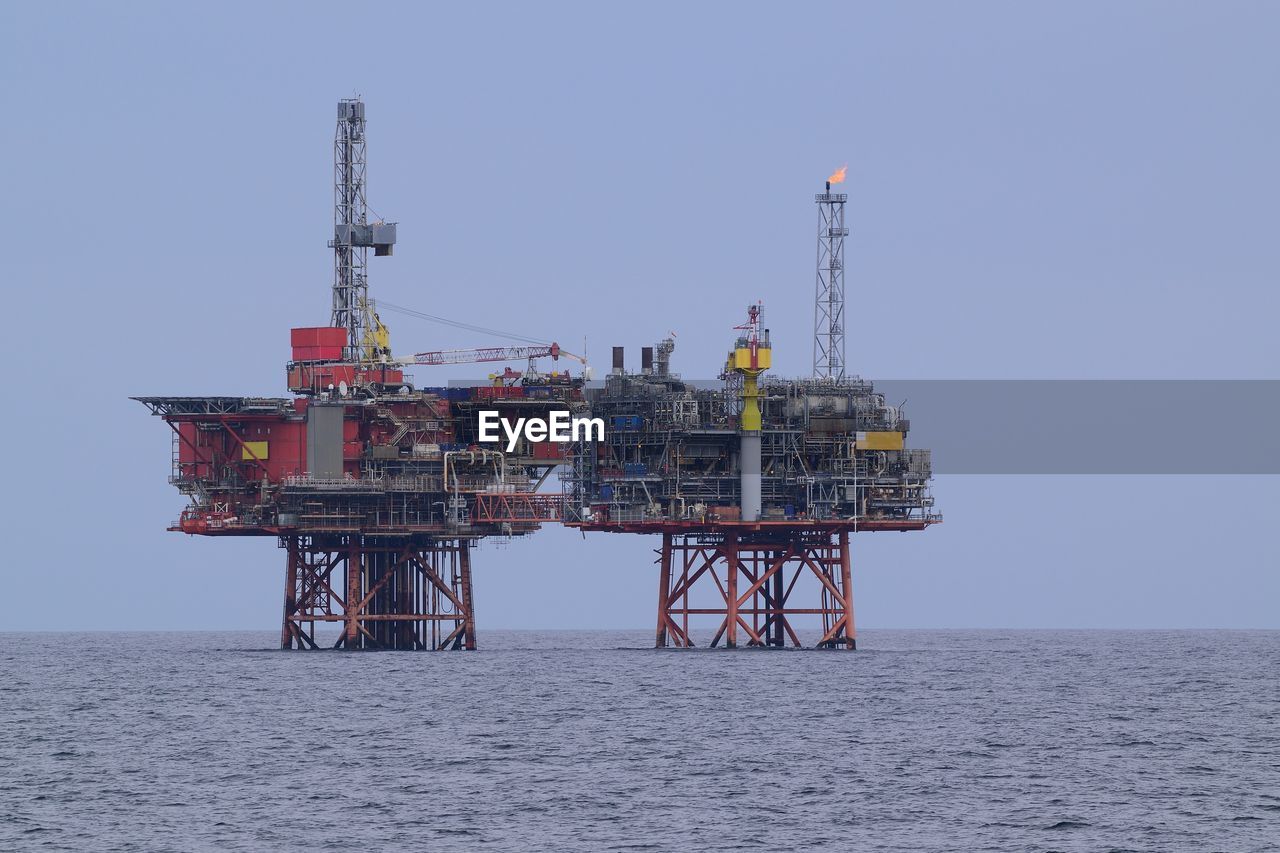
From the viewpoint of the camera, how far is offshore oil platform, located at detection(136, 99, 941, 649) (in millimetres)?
114438

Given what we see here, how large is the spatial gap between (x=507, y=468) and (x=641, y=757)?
149 ft

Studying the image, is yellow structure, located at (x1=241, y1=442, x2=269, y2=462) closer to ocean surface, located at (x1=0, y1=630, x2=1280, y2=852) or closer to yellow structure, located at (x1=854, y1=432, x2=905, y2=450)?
ocean surface, located at (x1=0, y1=630, x2=1280, y2=852)

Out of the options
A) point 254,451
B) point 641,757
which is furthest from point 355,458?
point 641,757

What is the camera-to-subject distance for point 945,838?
Answer: 6150 centimetres

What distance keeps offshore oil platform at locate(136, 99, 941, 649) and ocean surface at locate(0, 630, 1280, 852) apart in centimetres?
674

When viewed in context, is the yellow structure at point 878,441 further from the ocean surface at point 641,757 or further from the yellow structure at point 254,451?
the yellow structure at point 254,451

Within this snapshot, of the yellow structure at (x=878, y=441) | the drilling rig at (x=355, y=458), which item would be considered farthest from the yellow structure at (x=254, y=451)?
the yellow structure at (x=878, y=441)

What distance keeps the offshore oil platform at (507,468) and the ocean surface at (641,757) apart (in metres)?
6.74

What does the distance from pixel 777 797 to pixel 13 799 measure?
21.3 metres

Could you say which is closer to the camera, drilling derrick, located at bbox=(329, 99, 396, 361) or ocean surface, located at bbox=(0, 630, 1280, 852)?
ocean surface, located at bbox=(0, 630, 1280, 852)

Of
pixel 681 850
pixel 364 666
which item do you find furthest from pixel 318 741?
pixel 364 666

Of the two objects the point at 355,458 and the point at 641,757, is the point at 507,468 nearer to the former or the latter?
the point at 355,458

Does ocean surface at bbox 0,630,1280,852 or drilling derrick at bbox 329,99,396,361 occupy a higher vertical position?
drilling derrick at bbox 329,99,396,361

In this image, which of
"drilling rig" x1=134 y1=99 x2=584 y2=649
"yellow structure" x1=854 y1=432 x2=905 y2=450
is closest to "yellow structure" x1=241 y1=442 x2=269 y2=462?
"drilling rig" x1=134 y1=99 x2=584 y2=649
